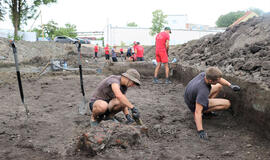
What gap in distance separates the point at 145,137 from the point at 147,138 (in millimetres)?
44

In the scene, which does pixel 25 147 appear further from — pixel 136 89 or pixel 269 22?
pixel 269 22

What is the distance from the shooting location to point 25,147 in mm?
2379

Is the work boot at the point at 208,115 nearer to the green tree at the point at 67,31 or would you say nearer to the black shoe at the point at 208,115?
the black shoe at the point at 208,115

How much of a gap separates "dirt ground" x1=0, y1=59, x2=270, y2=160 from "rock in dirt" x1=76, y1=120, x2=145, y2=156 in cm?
6

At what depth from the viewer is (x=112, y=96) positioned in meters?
2.84

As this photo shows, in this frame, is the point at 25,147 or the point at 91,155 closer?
the point at 91,155

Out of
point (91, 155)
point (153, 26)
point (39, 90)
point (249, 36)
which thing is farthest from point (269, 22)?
point (153, 26)

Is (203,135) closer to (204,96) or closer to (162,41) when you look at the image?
(204,96)

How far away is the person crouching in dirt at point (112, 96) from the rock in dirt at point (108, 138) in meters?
0.32

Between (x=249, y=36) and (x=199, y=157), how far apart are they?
150 inches

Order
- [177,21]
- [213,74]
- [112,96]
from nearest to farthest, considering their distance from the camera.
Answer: [213,74]
[112,96]
[177,21]

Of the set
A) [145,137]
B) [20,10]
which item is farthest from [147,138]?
[20,10]

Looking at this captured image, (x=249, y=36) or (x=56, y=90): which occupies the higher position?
(x=249, y=36)

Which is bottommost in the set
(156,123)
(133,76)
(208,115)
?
(156,123)
